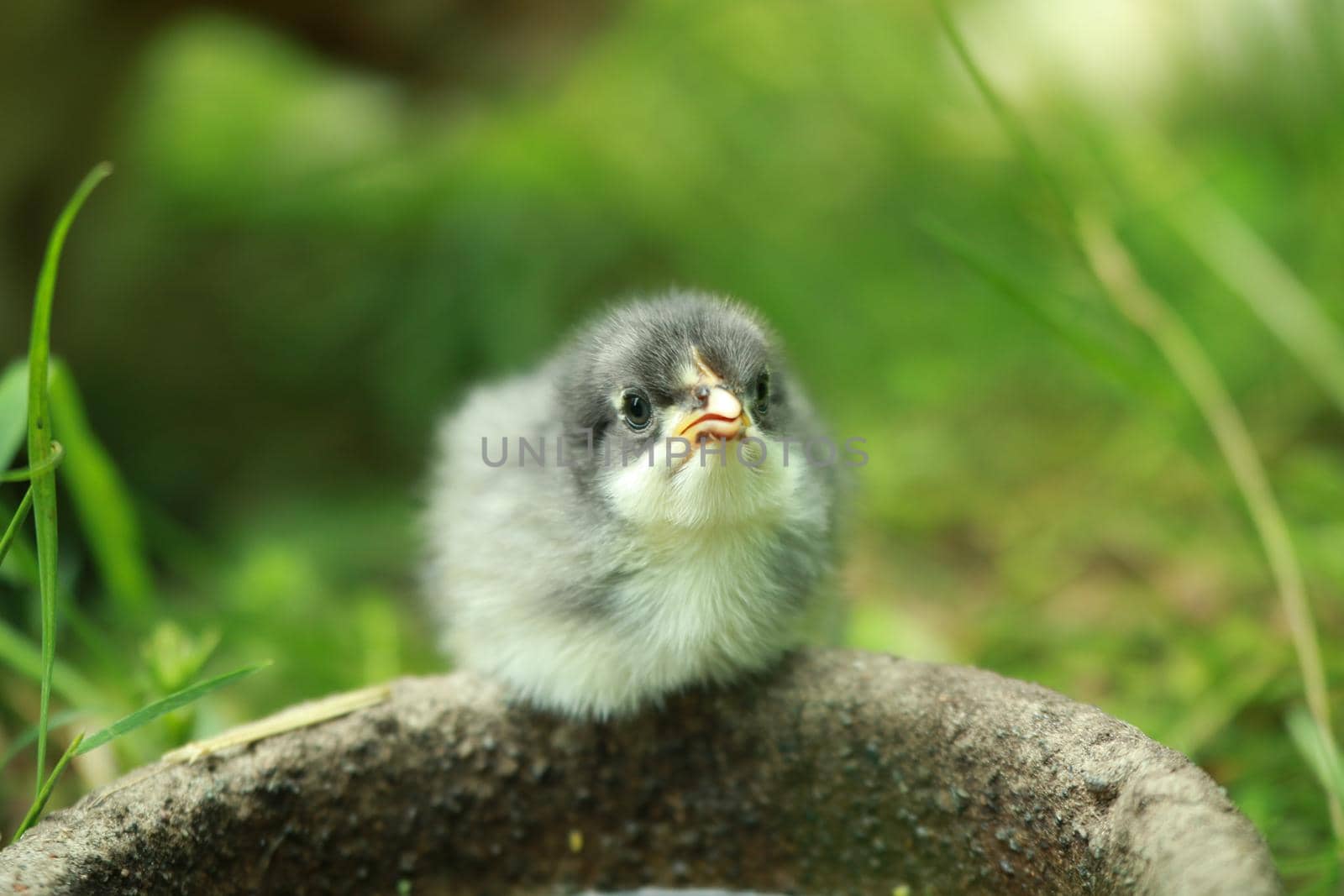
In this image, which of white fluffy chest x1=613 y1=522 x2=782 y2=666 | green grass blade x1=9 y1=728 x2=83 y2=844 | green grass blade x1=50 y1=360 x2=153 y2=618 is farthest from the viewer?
green grass blade x1=50 y1=360 x2=153 y2=618

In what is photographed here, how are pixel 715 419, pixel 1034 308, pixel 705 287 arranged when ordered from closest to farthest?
1. pixel 715 419
2. pixel 1034 308
3. pixel 705 287

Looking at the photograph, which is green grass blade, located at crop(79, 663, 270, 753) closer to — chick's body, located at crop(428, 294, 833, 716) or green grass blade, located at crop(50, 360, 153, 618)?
chick's body, located at crop(428, 294, 833, 716)

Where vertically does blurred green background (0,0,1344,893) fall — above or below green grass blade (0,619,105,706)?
above

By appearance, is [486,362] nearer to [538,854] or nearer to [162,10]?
[162,10]

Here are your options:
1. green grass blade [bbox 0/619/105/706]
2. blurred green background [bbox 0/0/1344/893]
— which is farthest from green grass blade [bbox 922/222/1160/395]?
green grass blade [bbox 0/619/105/706]

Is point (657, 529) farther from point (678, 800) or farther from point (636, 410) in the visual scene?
point (678, 800)

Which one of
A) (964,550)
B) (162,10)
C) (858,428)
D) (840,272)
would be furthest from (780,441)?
(840,272)

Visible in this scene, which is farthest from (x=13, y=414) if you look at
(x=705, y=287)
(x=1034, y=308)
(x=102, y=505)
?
(x=705, y=287)
